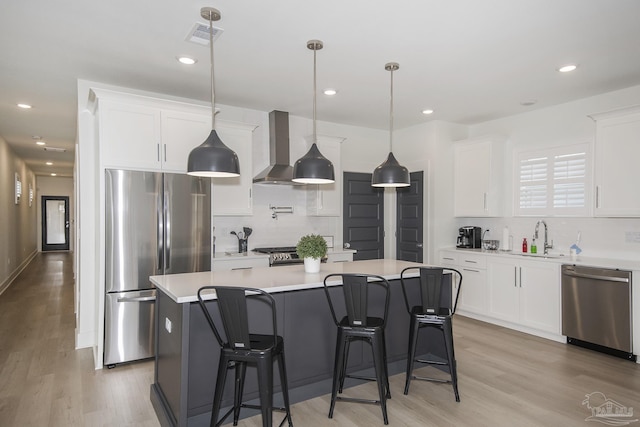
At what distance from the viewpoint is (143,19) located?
2791mm

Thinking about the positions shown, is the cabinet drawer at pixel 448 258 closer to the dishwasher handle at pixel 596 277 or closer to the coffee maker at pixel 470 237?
the coffee maker at pixel 470 237

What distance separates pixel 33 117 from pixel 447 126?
5.95 meters

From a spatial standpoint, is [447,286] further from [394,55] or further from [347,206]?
[347,206]

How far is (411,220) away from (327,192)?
1.47 metres

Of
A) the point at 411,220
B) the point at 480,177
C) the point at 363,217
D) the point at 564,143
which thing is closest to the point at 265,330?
the point at 363,217

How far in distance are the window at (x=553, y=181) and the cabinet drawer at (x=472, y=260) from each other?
2.71 ft

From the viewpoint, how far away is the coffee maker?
5742 mm

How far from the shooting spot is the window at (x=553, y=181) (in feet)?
15.6

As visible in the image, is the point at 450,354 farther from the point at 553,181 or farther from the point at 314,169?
the point at 553,181

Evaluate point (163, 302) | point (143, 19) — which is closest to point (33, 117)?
point (143, 19)

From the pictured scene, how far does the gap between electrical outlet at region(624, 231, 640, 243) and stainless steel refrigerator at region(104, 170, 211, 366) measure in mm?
4626

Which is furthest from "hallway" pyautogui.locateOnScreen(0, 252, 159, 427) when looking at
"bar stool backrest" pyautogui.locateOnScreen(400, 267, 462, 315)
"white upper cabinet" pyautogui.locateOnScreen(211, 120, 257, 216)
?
"bar stool backrest" pyautogui.locateOnScreen(400, 267, 462, 315)

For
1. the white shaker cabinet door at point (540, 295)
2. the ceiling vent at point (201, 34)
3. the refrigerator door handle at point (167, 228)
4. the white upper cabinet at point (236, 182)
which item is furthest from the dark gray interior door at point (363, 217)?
the ceiling vent at point (201, 34)

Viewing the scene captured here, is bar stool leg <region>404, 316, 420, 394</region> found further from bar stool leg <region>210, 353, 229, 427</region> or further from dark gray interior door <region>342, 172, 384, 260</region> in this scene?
dark gray interior door <region>342, 172, 384, 260</region>
